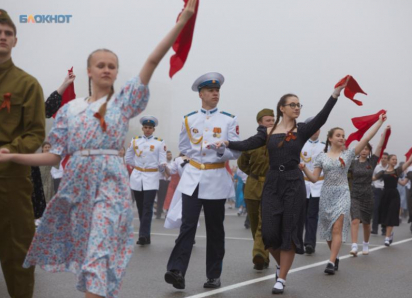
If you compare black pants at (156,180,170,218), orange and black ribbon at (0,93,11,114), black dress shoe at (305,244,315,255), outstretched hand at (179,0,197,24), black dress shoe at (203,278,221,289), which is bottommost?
black pants at (156,180,170,218)

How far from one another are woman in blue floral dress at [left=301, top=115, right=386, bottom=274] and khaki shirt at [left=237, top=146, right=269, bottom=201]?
627 millimetres

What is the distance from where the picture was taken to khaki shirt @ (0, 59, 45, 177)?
16.6 feet

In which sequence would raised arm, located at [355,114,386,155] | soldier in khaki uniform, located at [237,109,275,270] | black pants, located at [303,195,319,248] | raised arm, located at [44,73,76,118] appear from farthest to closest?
black pants, located at [303,195,319,248] → soldier in khaki uniform, located at [237,109,275,270] → raised arm, located at [355,114,386,155] → raised arm, located at [44,73,76,118]

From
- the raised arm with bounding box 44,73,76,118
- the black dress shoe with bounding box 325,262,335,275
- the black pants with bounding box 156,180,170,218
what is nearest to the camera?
the raised arm with bounding box 44,73,76,118

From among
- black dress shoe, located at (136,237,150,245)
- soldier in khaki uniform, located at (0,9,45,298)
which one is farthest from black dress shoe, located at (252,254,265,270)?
soldier in khaki uniform, located at (0,9,45,298)

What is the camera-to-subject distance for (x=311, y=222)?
1115cm

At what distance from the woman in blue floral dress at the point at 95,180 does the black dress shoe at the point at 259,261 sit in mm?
4236

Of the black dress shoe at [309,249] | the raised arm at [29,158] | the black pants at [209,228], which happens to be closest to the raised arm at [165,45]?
the raised arm at [29,158]

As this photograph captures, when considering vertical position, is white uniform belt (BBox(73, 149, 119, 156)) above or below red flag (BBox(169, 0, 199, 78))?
below

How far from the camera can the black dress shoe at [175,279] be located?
6785 mm

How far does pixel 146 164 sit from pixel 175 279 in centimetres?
585

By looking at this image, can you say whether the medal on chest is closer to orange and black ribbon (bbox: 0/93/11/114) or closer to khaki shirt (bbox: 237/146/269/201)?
khaki shirt (bbox: 237/146/269/201)

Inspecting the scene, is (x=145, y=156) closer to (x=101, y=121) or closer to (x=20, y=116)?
(x=20, y=116)

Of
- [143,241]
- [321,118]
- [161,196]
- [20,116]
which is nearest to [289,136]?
[321,118]
